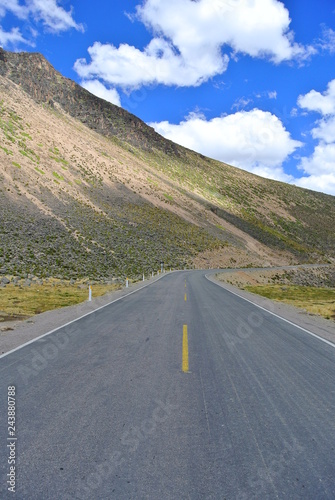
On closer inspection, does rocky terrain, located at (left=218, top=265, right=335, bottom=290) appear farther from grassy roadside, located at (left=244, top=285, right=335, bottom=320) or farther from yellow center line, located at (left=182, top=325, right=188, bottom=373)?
yellow center line, located at (left=182, top=325, right=188, bottom=373)

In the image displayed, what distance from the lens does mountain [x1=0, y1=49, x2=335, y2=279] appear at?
4228 centimetres

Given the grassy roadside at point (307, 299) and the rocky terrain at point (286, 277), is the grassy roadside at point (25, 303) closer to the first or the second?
the grassy roadside at point (307, 299)

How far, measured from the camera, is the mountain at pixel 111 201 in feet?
139

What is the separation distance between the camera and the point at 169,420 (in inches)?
160

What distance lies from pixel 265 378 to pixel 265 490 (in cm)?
282

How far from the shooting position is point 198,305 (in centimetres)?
1472

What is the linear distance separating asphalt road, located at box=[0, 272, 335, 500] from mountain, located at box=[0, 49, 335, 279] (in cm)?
2661

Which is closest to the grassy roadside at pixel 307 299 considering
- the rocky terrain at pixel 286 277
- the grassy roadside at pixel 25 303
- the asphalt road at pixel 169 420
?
the rocky terrain at pixel 286 277

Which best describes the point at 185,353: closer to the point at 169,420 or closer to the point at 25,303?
the point at 169,420

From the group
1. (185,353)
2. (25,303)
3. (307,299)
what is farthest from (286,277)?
(185,353)

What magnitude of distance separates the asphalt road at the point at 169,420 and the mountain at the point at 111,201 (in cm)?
2661

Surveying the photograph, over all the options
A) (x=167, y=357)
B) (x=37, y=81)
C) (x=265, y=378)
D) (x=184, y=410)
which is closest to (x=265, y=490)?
(x=184, y=410)

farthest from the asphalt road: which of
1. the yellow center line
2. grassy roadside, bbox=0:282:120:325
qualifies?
grassy roadside, bbox=0:282:120:325

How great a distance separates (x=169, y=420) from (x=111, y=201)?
6059cm
